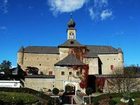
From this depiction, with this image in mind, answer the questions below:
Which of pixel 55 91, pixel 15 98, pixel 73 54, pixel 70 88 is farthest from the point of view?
pixel 73 54

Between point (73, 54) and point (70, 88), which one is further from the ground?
point (73, 54)

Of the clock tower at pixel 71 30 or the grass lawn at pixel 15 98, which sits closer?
the grass lawn at pixel 15 98

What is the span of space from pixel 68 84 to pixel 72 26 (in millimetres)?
29176

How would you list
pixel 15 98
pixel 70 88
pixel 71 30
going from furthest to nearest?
1. pixel 71 30
2. pixel 70 88
3. pixel 15 98

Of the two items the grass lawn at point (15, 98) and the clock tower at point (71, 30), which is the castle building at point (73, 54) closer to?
the clock tower at point (71, 30)

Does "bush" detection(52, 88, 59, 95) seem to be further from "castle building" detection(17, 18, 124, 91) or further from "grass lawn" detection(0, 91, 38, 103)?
"castle building" detection(17, 18, 124, 91)

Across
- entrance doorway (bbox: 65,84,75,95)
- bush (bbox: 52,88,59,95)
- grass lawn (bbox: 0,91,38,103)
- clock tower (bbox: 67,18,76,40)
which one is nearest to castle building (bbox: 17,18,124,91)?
clock tower (bbox: 67,18,76,40)

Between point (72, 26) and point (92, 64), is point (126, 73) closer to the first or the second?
point (92, 64)

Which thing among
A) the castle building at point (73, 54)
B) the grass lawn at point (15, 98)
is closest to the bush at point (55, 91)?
the grass lawn at point (15, 98)

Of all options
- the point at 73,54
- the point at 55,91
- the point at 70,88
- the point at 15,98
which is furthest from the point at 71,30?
the point at 15,98

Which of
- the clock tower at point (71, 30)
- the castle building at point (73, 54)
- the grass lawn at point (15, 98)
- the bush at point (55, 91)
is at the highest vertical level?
the clock tower at point (71, 30)

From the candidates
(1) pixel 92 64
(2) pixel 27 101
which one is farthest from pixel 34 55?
(2) pixel 27 101

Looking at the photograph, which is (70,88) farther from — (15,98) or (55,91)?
(15,98)

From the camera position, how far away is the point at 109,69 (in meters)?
78.8
